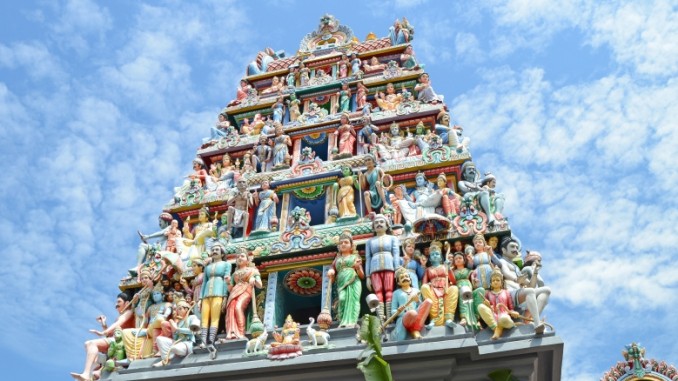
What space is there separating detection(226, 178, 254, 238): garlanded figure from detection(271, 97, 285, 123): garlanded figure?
10.8 ft

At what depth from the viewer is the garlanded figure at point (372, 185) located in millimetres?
13641

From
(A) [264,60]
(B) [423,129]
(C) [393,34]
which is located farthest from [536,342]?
(A) [264,60]

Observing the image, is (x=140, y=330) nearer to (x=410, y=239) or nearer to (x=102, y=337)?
(x=102, y=337)

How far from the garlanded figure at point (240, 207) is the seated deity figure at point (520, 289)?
548 cm

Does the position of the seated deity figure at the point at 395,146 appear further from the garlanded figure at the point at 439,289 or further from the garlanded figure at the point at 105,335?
the garlanded figure at the point at 105,335

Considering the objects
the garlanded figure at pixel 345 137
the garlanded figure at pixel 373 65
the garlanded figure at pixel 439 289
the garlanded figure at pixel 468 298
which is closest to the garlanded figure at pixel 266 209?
the garlanded figure at pixel 345 137

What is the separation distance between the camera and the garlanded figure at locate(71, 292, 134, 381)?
1203cm

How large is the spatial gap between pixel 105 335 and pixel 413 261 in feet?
19.9

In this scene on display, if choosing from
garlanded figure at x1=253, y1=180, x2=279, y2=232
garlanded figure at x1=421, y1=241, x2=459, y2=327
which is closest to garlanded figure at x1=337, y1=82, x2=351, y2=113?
garlanded figure at x1=253, y1=180, x2=279, y2=232

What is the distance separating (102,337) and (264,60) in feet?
36.4

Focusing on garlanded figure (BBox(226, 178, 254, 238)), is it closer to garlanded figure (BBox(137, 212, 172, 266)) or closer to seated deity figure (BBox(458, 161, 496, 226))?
garlanded figure (BBox(137, 212, 172, 266))

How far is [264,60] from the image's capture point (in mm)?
20984

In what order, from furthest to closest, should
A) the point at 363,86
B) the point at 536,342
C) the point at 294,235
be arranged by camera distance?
the point at 363,86 → the point at 294,235 → the point at 536,342

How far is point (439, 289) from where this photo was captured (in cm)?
1134
